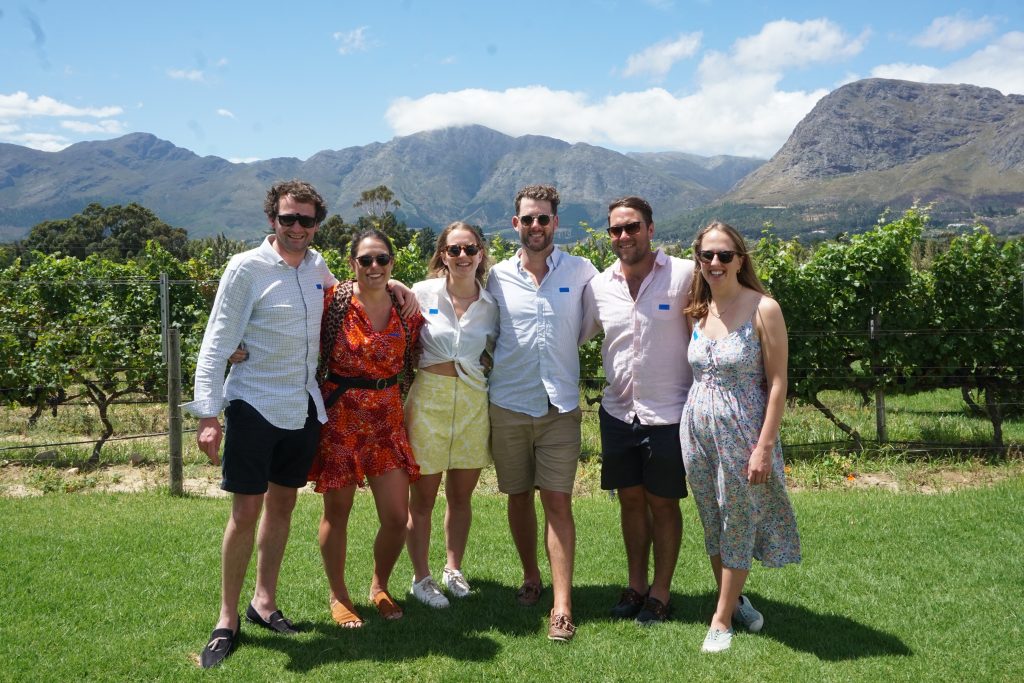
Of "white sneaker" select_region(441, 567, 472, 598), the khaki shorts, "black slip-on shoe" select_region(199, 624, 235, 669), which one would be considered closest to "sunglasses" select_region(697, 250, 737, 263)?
the khaki shorts

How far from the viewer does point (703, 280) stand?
146 inches

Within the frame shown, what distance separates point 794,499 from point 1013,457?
3.28 m

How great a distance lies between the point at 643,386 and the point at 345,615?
1.84 metres

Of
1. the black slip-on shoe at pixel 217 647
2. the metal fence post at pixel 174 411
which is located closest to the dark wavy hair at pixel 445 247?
the black slip-on shoe at pixel 217 647

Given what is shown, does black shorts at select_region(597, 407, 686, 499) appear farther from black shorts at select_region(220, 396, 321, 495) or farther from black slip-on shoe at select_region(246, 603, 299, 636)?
black slip-on shoe at select_region(246, 603, 299, 636)

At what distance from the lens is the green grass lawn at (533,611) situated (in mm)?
3406

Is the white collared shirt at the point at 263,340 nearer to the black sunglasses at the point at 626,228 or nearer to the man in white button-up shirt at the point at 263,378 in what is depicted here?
the man in white button-up shirt at the point at 263,378

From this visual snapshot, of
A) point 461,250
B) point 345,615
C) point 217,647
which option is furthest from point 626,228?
point 217,647

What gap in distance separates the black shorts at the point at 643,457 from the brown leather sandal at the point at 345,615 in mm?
1390

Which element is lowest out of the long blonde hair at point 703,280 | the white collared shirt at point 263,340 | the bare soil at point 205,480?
the bare soil at point 205,480

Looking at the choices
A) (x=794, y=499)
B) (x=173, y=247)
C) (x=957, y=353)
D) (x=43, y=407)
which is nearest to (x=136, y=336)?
(x=43, y=407)

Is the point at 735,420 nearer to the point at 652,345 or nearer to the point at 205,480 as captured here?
the point at 652,345

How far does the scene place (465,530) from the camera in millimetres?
4344

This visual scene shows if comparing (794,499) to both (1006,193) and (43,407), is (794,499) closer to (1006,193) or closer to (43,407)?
(43,407)
